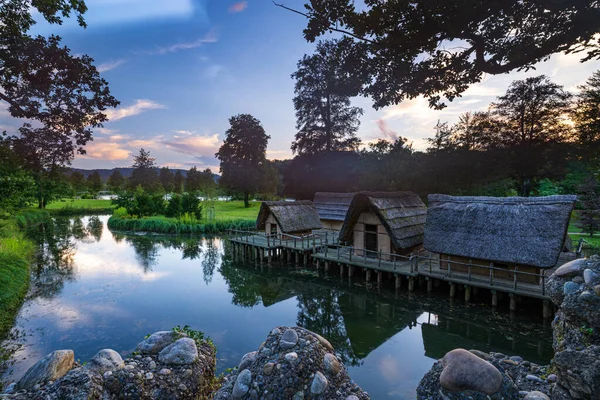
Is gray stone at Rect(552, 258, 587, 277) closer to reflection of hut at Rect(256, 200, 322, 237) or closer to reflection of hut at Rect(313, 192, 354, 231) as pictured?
reflection of hut at Rect(256, 200, 322, 237)

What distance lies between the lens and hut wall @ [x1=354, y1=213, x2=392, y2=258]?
16328 millimetres

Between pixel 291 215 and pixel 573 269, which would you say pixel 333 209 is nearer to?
pixel 291 215

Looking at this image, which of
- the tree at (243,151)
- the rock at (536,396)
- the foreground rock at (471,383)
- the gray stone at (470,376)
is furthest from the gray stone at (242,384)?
Answer: the tree at (243,151)

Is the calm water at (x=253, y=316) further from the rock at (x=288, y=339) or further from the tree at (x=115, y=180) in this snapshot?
the tree at (x=115, y=180)

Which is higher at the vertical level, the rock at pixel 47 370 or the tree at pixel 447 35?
the tree at pixel 447 35

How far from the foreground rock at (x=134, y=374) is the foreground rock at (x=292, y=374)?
3.07ft

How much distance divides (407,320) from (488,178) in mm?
23574

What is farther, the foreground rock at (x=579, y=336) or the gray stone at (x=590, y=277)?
the gray stone at (x=590, y=277)

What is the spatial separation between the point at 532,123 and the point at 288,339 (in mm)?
31028

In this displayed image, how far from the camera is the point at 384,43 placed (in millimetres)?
5043

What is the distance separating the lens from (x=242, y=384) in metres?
4.36

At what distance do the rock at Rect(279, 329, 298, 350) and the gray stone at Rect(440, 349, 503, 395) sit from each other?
2107 millimetres

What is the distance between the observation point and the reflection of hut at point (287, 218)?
69.8 ft

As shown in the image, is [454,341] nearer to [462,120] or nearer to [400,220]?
[400,220]
